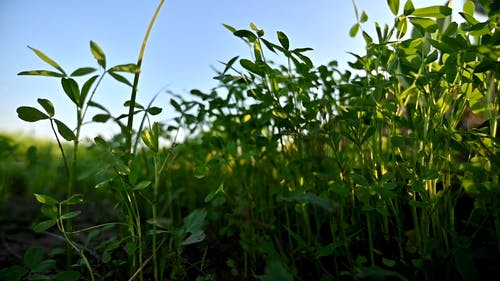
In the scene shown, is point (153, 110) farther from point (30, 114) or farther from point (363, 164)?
point (363, 164)

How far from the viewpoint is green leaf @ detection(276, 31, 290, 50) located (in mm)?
934

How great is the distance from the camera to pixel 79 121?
887mm

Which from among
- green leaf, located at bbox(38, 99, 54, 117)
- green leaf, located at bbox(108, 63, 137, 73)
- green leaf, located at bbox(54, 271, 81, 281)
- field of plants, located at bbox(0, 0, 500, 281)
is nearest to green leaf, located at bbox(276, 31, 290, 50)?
field of plants, located at bbox(0, 0, 500, 281)

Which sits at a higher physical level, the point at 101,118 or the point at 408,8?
the point at 408,8

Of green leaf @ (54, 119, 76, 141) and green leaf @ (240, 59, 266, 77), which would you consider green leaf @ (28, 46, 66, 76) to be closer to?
green leaf @ (54, 119, 76, 141)

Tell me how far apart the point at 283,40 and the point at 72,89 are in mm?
538

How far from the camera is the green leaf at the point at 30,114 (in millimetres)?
868

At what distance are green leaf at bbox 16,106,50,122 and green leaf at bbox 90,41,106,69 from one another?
0.19 meters

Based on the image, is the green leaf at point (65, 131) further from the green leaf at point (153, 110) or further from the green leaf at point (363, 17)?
the green leaf at point (363, 17)

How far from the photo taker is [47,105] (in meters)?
0.88

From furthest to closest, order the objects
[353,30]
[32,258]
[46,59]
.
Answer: [353,30]
[32,258]
[46,59]

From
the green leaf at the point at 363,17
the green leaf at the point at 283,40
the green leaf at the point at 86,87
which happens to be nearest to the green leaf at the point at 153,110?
the green leaf at the point at 86,87

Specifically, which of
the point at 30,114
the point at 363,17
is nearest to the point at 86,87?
the point at 30,114

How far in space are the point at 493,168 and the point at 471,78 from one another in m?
0.23
